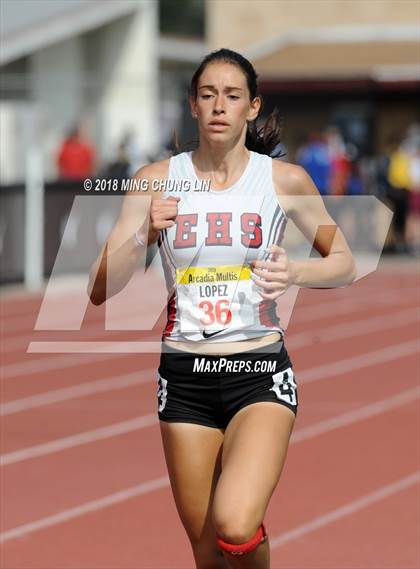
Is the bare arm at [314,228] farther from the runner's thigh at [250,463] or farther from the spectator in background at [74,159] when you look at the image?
the spectator in background at [74,159]

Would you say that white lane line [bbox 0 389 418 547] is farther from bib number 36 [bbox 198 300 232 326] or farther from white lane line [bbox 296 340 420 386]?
bib number 36 [bbox 198 300 232 326]

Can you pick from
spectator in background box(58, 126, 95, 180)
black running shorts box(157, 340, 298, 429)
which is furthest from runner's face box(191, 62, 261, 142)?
spectator in background box(58, 126, 95, 180)

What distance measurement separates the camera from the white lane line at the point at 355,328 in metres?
13.6

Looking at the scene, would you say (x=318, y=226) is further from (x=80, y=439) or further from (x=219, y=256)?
(x=80, y=439)

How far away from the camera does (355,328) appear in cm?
1449

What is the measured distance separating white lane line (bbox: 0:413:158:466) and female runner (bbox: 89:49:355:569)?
3717 millimetres

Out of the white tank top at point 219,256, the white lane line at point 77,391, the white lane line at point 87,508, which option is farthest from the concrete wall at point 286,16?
the white tank top at point 219,256

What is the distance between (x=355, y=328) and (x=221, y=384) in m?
10.0

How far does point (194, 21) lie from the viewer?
47562mm

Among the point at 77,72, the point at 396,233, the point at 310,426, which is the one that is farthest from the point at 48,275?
the point at 77,72

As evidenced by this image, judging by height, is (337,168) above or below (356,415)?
below

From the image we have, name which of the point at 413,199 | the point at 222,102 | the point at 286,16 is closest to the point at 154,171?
the point at 222,102

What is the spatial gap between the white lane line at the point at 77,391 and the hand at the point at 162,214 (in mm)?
5527

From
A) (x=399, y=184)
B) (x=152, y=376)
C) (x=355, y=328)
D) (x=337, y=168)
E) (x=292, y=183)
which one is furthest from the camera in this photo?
(x=399, y=184)
